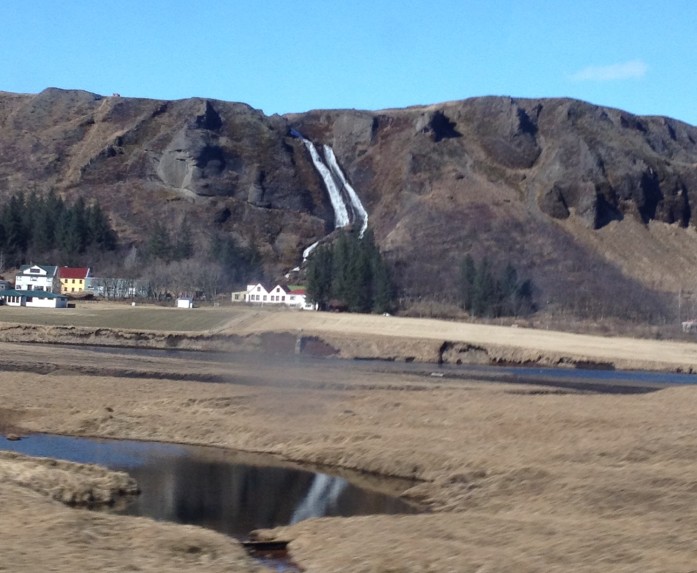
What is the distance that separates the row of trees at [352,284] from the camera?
120 metres

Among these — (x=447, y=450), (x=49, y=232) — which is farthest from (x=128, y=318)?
(x=49, y=232)

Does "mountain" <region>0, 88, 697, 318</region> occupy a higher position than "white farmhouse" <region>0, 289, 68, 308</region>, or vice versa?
"mountain" <region>0, 88, 697, 318</region>

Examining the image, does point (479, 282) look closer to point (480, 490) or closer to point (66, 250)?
point (66, 250)

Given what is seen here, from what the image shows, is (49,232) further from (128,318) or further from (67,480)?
(67,480)

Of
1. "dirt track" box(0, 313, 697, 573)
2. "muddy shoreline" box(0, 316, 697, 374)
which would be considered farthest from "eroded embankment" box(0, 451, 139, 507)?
"muddy shoreline" box(0, 316, 697, 374)

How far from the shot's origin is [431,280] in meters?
147

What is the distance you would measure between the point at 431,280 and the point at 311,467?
11856 cm

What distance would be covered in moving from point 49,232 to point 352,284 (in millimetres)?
54122

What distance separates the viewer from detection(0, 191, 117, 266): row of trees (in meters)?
146

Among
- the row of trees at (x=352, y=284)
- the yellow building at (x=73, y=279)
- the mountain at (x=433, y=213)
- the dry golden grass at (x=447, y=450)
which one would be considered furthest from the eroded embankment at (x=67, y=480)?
the mountain at (x=433, y=213)

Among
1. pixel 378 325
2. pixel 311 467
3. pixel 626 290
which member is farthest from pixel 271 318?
pixel 626 290

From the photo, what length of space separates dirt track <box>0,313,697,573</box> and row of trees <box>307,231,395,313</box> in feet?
207

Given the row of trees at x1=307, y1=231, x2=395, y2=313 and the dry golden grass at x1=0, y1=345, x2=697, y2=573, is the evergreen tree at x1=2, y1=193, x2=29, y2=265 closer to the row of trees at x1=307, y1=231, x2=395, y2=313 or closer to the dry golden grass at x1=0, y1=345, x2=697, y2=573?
the row of trees at x1=307, y1=231, x2=395, y2=313

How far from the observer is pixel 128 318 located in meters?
87.1
